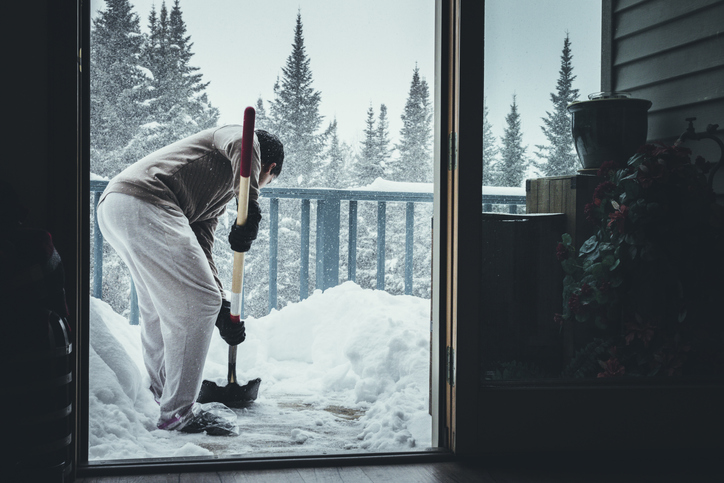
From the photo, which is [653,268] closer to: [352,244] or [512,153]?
[512,153]

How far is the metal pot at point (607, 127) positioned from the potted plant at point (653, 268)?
1.5 inches

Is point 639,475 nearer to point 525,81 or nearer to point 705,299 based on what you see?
point 705,299

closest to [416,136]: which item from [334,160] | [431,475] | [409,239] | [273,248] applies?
[334,160]

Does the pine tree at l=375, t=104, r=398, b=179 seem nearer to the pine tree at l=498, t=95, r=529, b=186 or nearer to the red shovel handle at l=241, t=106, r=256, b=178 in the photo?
the red shovel handle at l=241, t=106, r=256, b=178

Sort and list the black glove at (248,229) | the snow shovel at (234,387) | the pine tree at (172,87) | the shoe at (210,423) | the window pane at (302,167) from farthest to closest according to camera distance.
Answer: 1. the pine tree at (172,87)
2. the window pane at (302,167)
3. the snow shovel at (234,387)
4. the black glove at (248,229)
5. the shoe at (210,423)

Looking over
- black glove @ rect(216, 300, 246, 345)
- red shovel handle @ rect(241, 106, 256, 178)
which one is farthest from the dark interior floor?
red shovel handle @ rect(241, 106, 256, 178)

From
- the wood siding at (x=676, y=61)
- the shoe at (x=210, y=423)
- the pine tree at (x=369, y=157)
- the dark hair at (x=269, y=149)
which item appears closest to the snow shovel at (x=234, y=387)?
the shoe at (x=210, y=423)

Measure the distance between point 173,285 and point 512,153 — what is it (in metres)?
1.29

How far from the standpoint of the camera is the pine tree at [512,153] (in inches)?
62.7

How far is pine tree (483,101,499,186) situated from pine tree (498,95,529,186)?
0.07 feet

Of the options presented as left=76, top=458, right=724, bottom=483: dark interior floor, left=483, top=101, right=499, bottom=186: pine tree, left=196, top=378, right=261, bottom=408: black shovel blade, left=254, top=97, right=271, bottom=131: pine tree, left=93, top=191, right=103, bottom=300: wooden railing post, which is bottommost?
left=196, top=378, right=261, bottom=408: black shovel blade

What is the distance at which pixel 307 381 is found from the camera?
2.79 meters

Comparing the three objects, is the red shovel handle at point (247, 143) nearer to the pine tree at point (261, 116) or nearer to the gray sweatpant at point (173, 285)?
the gray sweatpant at point (173, 285)
